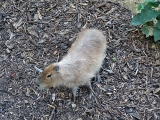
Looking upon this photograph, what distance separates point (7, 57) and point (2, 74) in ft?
1.01

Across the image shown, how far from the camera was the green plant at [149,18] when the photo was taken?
4520 mm

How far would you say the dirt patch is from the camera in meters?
4.22

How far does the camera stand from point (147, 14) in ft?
14.8

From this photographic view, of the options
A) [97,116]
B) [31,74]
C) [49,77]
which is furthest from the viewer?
[31,74]

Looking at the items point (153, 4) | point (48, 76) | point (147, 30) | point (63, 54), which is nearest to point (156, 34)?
point (147, 30)

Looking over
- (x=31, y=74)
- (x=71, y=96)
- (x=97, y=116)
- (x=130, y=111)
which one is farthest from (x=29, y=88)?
(x=130, y=111)

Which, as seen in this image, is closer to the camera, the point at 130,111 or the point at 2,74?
the point at 130,111

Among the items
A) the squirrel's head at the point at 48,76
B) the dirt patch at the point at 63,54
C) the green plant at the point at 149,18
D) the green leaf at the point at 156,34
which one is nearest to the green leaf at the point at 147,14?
the green plant at the point at 149,18

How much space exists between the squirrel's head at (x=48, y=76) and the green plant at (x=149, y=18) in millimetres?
1488

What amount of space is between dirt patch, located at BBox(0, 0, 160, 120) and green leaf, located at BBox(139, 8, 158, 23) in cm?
46

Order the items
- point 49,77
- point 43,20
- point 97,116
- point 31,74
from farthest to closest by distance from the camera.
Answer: point 43,20
point 31,74
point 97,116
point 49,77

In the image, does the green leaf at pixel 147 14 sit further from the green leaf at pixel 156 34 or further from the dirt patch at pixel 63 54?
the dirt patch at pixel 63 54

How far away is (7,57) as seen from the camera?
4727 mm

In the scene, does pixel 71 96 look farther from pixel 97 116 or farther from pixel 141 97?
pixel 141 97
